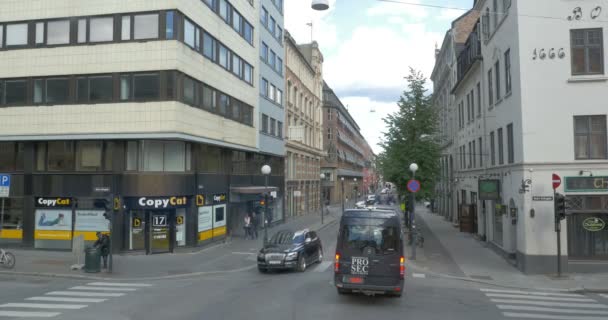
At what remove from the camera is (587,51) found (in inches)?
790

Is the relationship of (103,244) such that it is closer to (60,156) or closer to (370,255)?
(60,156)

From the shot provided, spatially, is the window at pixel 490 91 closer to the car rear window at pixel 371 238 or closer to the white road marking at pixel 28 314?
the car rear window at pixel 371 238

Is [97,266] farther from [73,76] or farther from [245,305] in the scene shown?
[73,76]

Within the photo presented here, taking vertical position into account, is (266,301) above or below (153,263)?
above

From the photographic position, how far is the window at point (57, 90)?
993 inches

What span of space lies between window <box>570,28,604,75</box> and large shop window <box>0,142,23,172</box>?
27.3 metres

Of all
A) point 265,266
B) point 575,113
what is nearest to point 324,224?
point 265,266

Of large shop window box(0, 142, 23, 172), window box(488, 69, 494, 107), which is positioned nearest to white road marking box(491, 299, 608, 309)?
window box(488, 69, 494, 107)

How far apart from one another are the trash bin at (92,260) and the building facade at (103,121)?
4624 millimetres

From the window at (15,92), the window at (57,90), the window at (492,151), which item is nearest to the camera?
the window at (57,90)

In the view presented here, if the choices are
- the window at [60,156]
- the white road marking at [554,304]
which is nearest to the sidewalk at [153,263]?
the window at [60,156]

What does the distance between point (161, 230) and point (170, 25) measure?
1049 centimetres

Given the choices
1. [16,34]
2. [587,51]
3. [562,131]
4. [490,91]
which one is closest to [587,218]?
[562,131]

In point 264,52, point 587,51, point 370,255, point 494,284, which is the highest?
point 264,52
